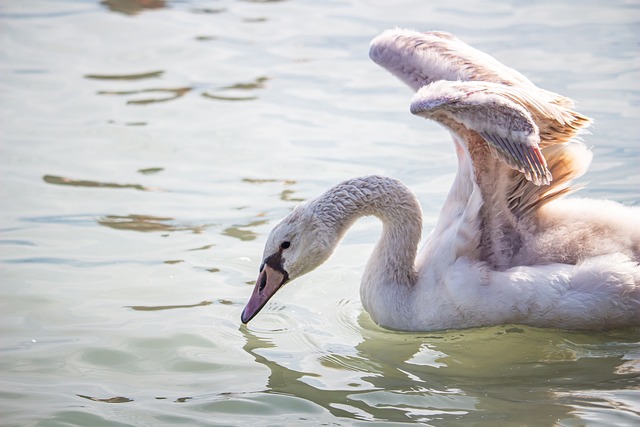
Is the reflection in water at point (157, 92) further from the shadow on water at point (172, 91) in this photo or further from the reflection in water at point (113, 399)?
the reflection in water at point (113, 399)

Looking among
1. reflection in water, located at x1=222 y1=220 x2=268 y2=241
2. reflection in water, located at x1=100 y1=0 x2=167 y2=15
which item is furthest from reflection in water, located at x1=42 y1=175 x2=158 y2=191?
reflection in water, located at x1=100 y1=0 x2=167 y2=15

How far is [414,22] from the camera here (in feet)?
44.7

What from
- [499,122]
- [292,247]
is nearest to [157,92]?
[292,247]

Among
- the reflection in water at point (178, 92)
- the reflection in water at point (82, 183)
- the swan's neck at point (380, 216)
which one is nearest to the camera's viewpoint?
the swan's neck at point (380, 216)

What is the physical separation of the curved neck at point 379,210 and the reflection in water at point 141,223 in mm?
1787

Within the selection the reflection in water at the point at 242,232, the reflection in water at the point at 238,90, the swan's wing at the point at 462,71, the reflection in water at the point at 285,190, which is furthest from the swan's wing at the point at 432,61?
the reflection in water at the point at 238,90

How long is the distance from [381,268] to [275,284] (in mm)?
698

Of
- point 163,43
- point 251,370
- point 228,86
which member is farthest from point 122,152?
point 251,370

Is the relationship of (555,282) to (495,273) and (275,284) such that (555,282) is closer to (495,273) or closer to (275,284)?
(495,273)

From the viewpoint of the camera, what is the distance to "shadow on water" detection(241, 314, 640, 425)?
565cm

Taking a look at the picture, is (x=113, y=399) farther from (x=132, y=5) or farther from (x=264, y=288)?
(x=132, y=5)

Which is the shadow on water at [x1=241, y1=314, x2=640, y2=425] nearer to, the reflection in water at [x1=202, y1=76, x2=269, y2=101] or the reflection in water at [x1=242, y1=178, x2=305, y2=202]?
the reflection in water at [x1=242, y1=178, x2=305, y2=202]

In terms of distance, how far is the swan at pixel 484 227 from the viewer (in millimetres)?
6258

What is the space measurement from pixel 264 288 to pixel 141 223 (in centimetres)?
212
